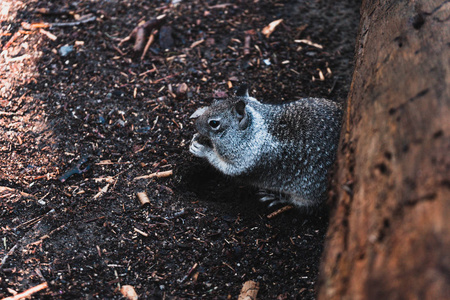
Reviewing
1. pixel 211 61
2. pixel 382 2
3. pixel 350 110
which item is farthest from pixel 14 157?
pixel 382 2

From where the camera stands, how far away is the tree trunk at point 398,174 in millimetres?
1944

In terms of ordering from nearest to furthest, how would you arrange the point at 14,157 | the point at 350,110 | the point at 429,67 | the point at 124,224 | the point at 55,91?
the point at 429,67 → the point at 350,110 → the point at 124,224 → the point at 14,157 → the point at 55,91

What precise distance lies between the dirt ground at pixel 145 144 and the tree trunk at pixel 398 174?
1.43 meters

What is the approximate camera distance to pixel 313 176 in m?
4.31

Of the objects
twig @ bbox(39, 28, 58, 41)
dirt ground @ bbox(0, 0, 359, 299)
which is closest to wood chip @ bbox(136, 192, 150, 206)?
dirt ground @ bbox(0, 0, 359, 299)

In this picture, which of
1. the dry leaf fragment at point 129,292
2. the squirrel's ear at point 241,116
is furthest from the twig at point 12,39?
the dry leaf fragment at point 129,292

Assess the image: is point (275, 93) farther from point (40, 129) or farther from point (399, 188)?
point (399, 188)

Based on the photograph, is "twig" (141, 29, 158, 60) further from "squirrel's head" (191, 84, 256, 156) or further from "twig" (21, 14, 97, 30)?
"squirrel's head" (191, 84, 256, 156)

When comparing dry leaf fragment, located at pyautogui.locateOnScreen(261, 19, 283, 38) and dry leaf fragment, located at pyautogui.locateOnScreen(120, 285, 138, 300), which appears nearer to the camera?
dry leaf fragment, located at pyautogui.locateOnScreen(120, 285, 138, 300)

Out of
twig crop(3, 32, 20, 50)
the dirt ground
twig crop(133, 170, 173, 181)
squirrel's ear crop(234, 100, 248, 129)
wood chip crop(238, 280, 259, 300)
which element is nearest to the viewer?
wood chip crop(238, 280, 259, 300)

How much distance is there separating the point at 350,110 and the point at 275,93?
8.15 feet

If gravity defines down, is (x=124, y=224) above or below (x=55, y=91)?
below

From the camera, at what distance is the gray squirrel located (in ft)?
14.0

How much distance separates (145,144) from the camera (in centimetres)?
504
